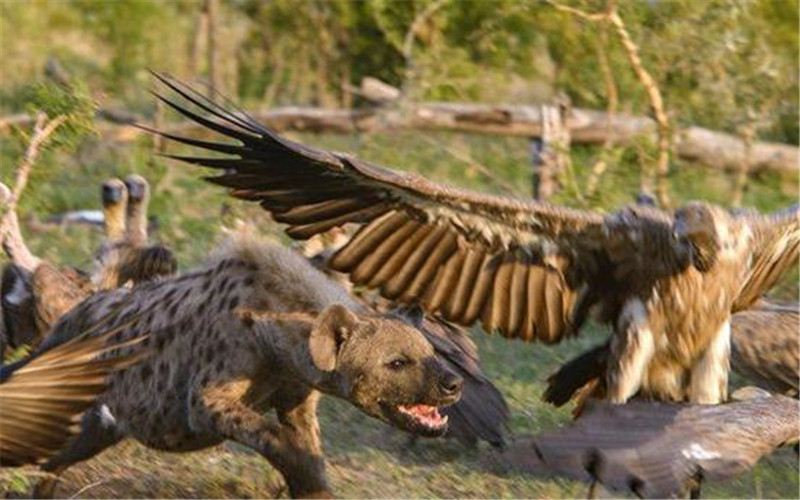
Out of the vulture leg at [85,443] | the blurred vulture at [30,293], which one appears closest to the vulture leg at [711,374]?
the vulture leg at [85,443]

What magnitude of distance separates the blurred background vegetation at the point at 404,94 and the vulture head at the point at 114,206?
322mm

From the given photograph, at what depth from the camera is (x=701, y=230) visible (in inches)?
288

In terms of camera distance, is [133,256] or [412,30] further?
[412,30]

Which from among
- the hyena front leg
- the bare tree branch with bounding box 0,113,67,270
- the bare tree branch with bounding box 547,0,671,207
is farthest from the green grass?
the hyena front leg

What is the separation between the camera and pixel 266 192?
7.53 metres

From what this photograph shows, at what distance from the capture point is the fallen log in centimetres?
1522

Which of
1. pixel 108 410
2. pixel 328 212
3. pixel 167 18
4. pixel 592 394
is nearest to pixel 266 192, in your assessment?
pixel 328 212

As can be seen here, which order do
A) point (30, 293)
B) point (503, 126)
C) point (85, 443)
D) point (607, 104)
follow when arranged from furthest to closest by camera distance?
point (607, 104) → point (503, 126) → point (30, 293) → point (85, 443)

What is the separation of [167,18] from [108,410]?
12657 mm

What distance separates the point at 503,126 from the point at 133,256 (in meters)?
6.13

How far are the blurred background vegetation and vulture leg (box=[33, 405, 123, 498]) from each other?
0.21 metres

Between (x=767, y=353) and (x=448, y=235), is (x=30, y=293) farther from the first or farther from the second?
(x=767, y=353)

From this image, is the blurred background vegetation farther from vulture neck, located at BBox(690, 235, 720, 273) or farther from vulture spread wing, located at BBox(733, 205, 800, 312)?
vulture neck, located at BBox(690, 235, 720, 273)

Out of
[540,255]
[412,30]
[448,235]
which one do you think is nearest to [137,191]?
[448,235]
